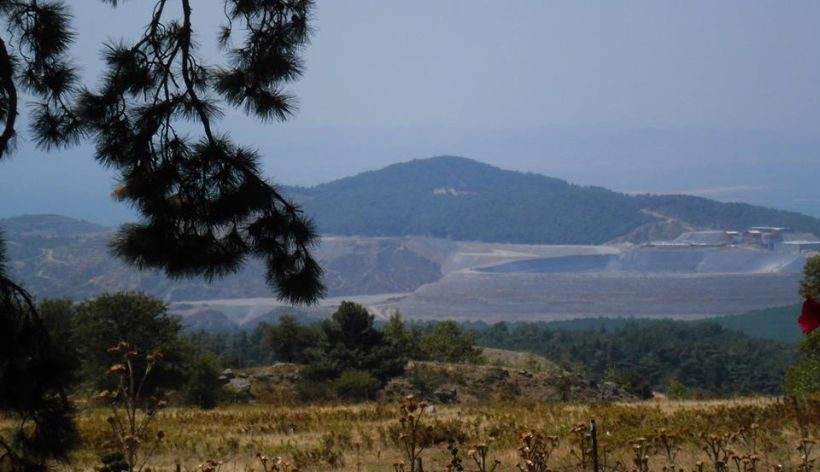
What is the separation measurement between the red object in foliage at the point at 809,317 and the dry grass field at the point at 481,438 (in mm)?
3205

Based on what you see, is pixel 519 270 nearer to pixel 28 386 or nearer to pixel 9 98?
pixel 9 98

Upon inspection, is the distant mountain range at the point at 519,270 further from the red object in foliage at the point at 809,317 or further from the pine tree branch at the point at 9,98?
the red object in foliage at the point at 809,317

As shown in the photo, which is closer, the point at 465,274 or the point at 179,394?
the point at 179,394

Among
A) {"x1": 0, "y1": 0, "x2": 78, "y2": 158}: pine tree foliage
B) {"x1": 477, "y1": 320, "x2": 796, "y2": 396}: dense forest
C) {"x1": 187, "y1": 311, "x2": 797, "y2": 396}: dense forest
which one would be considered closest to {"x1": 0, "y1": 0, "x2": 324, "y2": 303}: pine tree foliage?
{"x1": 0, "y1": 0, "x2": 78, "y2": 158}: pine tree foliage

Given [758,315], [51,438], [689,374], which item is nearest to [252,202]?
[51,438]

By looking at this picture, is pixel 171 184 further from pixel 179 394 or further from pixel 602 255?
pixel 602 255

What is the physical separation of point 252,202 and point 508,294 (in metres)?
123

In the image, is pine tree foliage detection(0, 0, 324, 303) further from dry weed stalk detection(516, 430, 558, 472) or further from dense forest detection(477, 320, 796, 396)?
dense forest detection(477, 320, 796, 396)

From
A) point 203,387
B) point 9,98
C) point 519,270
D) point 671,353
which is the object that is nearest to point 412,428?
point 9,98

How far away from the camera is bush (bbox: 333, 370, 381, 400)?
2402cm

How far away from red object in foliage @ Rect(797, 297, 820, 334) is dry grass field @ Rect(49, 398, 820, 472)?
126 inches

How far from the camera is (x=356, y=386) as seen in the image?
2431cm

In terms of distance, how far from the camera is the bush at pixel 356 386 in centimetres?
2402

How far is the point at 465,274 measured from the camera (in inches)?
6083
